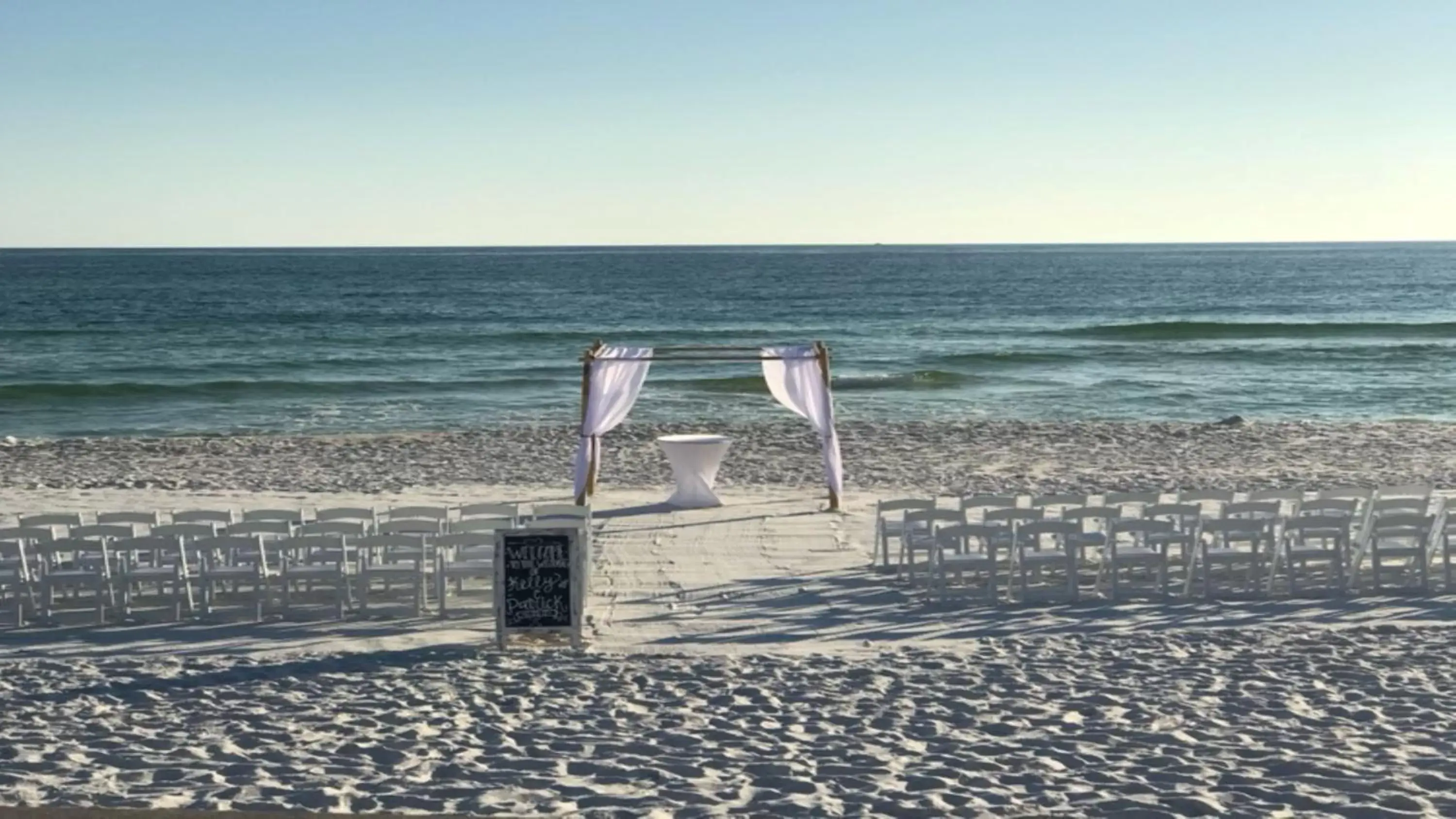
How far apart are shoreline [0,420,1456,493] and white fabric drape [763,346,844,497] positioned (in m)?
2.11

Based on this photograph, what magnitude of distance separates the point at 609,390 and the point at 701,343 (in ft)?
108

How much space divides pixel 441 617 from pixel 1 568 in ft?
10.2

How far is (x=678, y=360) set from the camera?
15.0 meters

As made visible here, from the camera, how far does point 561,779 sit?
638 centimetres

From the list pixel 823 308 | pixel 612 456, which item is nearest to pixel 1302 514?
pixel 612 456

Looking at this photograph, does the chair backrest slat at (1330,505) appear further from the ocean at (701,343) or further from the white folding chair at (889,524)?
the ocean at (701,343)

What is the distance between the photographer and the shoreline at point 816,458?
17359 mm

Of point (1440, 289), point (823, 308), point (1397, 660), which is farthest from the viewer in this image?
point (1440, 289)

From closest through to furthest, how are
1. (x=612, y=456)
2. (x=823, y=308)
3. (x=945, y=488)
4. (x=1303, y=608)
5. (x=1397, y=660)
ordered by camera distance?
(x=1397, y=660)
(x=1303, y=608)
(x=945, y=488)
(x=612, y=456)
(x=823, y=308)

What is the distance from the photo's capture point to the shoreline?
17.4 meters

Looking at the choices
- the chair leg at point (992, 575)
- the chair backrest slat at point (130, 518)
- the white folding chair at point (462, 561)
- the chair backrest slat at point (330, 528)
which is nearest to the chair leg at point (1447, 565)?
the chair leg at point (992, 575)

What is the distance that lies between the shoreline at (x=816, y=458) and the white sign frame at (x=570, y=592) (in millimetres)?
Result: 7806

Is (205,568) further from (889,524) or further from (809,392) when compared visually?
(809,392)

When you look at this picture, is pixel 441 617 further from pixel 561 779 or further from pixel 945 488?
pixel 945 488
